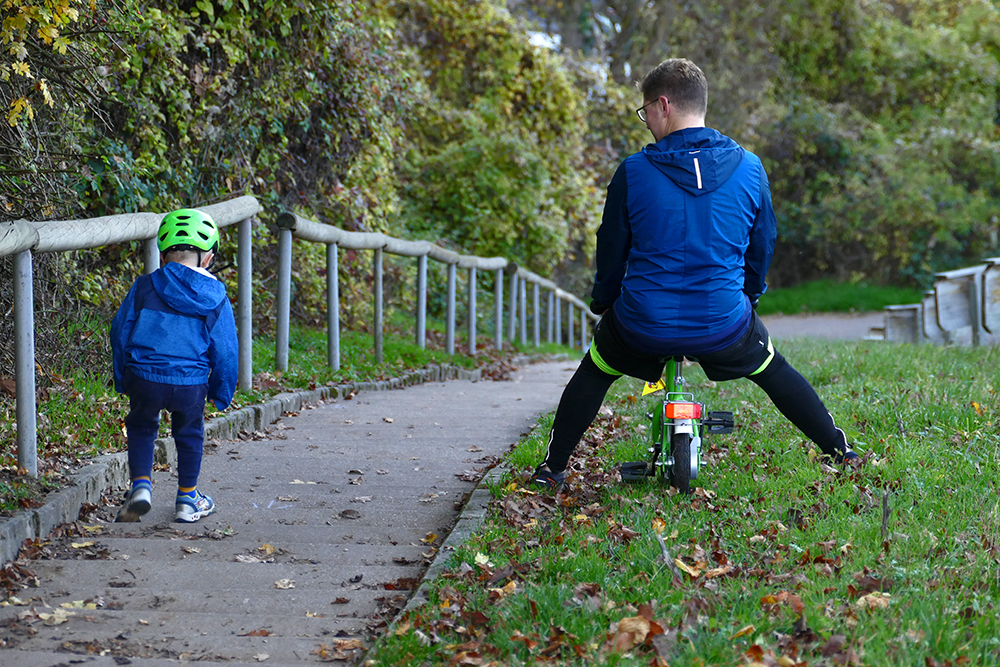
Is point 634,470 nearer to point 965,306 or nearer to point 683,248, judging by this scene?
point 683,248

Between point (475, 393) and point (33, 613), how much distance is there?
6.05 m

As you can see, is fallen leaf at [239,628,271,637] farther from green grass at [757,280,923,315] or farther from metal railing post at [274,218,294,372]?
green grass at [757,280,923,315]

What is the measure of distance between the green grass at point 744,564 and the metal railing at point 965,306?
8402 mm

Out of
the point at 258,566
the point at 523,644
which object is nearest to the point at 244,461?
the point at 258,566

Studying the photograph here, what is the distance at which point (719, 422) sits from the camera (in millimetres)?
4270

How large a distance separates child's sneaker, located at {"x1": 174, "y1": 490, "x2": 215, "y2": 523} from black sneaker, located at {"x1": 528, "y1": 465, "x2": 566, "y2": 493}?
145cm

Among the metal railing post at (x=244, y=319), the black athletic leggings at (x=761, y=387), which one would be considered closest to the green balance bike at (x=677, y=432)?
the black athletic leggings at (x=761, y=387)

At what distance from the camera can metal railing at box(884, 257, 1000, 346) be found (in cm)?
1293

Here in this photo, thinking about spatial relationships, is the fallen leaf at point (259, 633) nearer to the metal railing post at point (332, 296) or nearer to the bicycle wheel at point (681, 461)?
the bicycle wheel at point (681, 461)

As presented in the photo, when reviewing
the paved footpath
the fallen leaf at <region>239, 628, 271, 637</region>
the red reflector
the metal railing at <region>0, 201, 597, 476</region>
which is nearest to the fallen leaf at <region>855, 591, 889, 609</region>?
the red reflector

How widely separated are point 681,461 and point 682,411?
0.26 m

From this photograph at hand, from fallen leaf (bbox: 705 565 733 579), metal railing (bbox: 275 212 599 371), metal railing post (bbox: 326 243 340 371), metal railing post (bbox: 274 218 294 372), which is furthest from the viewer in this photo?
metal railing post (bbox: 326 243 340 371)

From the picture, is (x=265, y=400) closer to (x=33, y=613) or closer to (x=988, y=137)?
(x=33, y=613)

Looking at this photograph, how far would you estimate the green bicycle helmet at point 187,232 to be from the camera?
4344 mm
